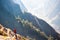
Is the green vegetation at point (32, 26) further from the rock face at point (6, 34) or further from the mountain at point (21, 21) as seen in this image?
the rock face at point (6, 34)

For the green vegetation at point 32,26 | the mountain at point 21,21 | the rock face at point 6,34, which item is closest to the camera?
the rock face at point 6,34

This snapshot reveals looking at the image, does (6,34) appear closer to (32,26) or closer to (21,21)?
(21,21)

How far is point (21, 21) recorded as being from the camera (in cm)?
682

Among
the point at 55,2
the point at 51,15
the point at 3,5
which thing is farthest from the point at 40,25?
the point at 3,5

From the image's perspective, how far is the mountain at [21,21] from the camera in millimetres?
6602

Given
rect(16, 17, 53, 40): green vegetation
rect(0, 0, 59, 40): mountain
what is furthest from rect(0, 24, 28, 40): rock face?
rect(16, 17, 53, 40): green vegetation

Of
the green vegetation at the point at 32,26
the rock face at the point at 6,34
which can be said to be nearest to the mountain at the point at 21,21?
the green vegetation at the point at 32,26

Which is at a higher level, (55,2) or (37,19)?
(55,2)

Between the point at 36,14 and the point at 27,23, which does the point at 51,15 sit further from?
the point at 27,23

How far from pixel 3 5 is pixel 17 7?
0.61 meters

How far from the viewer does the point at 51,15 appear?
7414 millimetres

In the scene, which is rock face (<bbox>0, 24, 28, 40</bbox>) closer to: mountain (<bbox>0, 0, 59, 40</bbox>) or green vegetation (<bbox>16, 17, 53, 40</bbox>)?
mountain (<bbox>0, 0, 59, 40</bbox>)

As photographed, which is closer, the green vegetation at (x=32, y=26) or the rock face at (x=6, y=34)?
the rock face at (x=6, y=34)

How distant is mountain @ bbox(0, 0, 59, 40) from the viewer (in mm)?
6602
